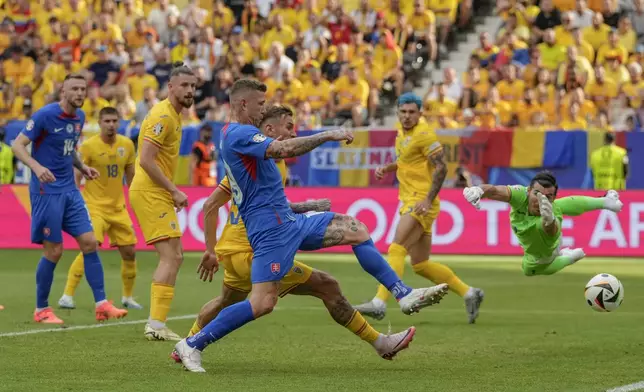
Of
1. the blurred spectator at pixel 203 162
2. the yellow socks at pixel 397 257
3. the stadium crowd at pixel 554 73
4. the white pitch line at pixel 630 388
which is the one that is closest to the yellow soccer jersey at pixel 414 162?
the yellow socks at pixel 397 257

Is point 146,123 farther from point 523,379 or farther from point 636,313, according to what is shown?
point 636,313

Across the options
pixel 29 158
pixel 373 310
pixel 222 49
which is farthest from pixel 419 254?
pixel 222 49

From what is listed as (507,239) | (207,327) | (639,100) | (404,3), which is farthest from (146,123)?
(404,3)

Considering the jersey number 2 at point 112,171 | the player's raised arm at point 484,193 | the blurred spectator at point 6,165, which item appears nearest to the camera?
the player's raised arm at point 484,193

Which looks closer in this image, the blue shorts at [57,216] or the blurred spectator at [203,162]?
the blue shorts at [57,216]

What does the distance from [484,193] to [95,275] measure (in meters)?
4.41

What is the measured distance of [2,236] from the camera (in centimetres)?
2217

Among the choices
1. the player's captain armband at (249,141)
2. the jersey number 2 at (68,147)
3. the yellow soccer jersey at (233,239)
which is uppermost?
the player's captain armband at (249,141)

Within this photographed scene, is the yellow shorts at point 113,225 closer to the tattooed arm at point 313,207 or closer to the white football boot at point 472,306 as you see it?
the white football boot at point 472,306

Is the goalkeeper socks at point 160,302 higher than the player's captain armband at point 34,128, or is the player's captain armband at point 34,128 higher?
the player's captain armband at point 34,128

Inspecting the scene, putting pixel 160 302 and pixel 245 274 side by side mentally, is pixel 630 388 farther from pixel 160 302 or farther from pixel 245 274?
pixel 160 302

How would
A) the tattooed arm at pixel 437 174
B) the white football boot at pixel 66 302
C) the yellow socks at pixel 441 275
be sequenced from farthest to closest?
1. the white football boot at pixel 66 302
2. the yellow socks at pixel 441 275
3. the tattooed arm at pixel 437 174

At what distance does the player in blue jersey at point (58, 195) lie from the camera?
12656 mm

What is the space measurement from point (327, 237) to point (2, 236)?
14217 millimetres
